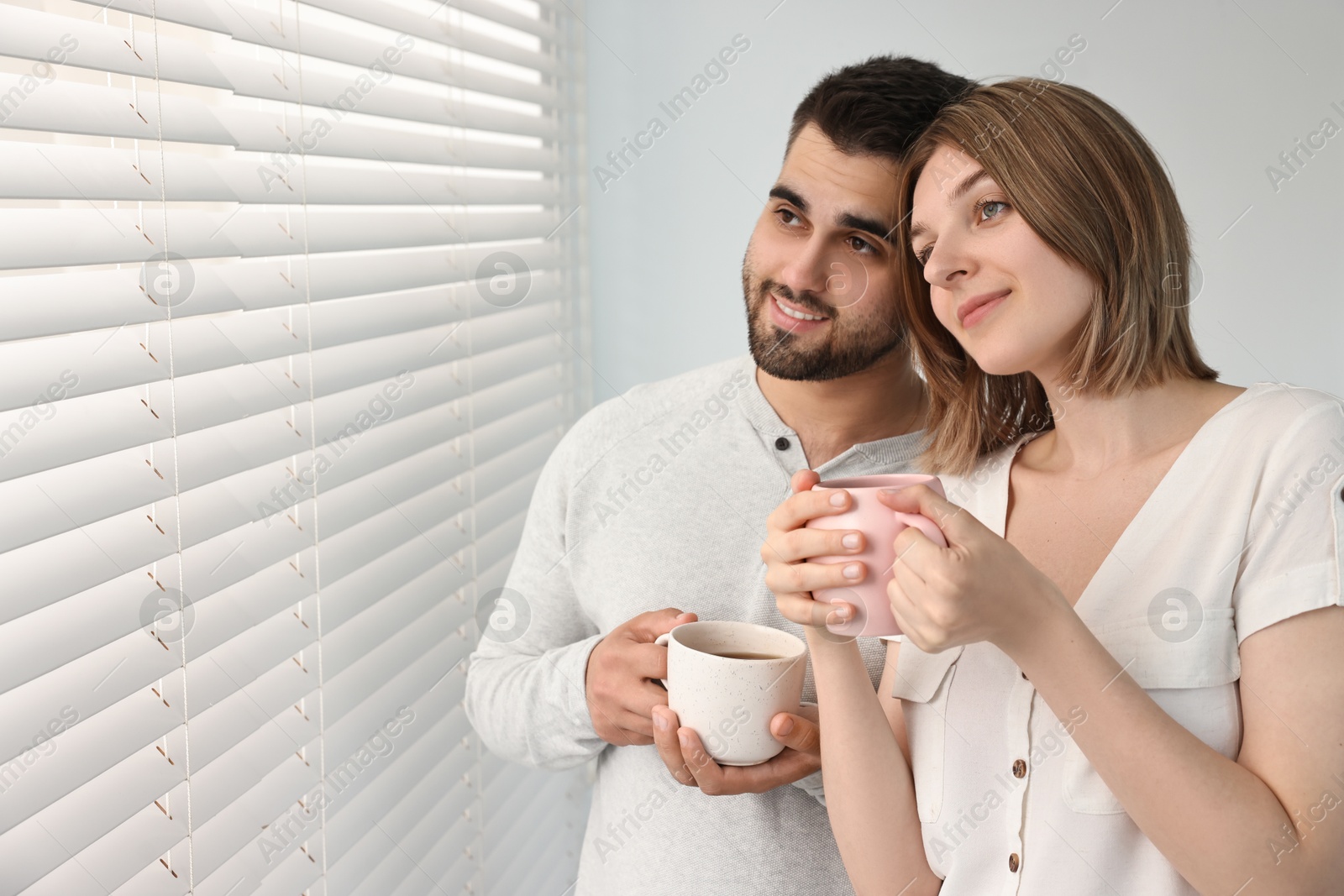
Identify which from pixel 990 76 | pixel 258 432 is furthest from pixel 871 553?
pixel 990 76

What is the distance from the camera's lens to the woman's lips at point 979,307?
878 millimetres

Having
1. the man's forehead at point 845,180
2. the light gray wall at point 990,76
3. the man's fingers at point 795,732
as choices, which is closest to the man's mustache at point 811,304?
the man's forehead at point 845,180

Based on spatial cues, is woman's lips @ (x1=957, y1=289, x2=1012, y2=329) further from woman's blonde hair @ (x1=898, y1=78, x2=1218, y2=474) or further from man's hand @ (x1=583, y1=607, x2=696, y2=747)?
man's hand @ (x1=583, y1=607, x2=696, y2=747)

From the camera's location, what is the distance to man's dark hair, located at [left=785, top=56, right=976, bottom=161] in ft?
3.60

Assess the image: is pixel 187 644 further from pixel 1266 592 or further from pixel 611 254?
pixel 611 254

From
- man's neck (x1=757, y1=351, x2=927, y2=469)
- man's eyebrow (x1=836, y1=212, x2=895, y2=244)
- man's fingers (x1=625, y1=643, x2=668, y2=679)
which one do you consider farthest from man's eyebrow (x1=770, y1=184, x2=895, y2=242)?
man's fingers (x1=625, y1=643, x2=668, y2=679)

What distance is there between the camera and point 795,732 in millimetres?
867

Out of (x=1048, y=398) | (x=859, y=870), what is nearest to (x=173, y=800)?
(x=859, y=870)

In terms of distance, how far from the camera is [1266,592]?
736 millimetres

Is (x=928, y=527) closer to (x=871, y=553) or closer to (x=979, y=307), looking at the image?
(x=871, y=553)

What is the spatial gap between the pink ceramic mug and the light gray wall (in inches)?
47.1

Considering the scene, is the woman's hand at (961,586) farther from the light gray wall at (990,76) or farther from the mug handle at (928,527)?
the light gray wall at (990,76)

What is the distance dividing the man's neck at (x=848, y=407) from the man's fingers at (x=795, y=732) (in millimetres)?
362

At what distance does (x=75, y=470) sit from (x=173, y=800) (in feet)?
1.06
